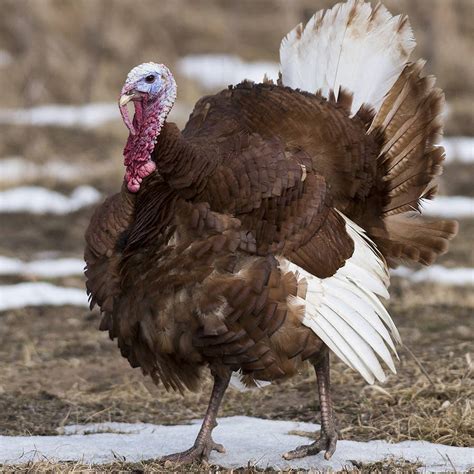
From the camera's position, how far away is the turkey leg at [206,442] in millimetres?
4641

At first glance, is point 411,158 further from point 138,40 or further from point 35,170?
point 138,40

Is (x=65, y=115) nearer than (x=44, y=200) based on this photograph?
No

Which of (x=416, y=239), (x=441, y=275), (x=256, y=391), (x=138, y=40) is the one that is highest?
(x=138, y=40)

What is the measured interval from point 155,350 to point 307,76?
1.75 metres

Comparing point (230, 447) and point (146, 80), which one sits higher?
point (146, 80)

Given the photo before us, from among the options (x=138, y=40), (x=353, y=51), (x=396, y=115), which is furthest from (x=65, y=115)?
(x=396, y=115)

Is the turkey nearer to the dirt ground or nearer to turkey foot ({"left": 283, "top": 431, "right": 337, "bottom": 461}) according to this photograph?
turkey foot ({"left": 283, "top": 431, "right": 337, "bottom": 461})

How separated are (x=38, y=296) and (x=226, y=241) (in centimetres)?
440

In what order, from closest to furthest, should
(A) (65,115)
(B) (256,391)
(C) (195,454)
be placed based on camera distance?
(C) (195,454) < (B) (256,391) < (A) (65,115)

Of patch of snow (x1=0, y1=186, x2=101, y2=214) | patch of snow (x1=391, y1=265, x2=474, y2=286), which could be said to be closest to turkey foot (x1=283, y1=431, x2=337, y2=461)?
patch of snow (x1=391, y1=265, x2=474, y2=286)

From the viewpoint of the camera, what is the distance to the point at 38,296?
842 cm

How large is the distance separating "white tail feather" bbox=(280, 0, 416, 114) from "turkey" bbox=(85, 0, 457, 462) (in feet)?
0.64

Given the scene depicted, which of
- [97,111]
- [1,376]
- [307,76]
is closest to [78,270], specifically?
[1,376]

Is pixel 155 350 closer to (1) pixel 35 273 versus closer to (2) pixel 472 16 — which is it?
(1) pixel 35 273
